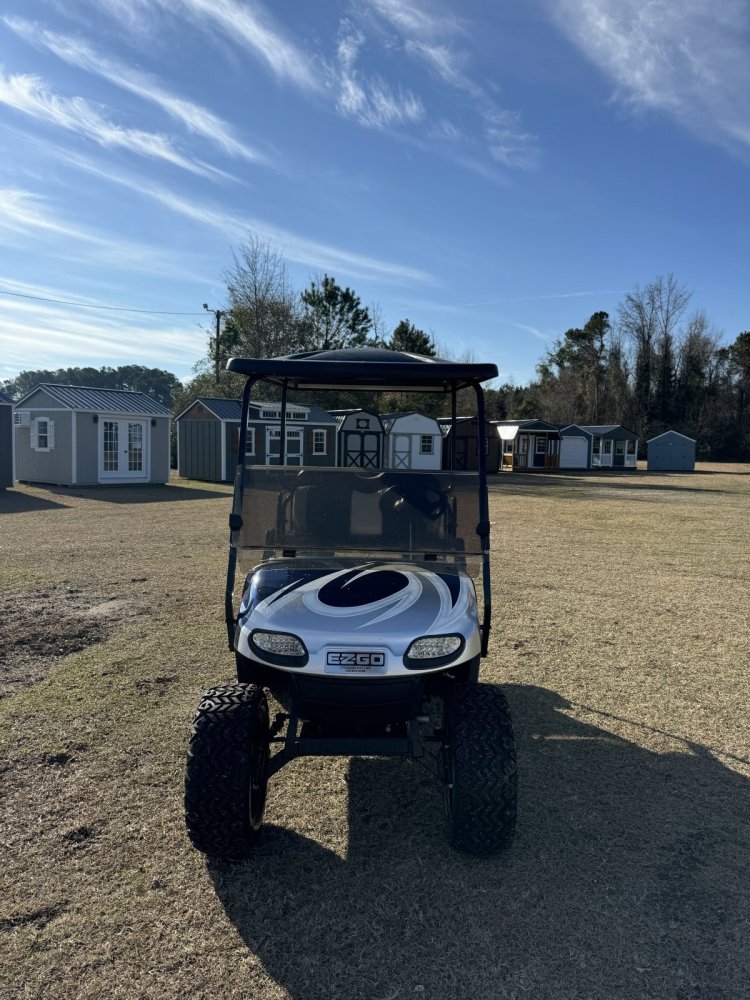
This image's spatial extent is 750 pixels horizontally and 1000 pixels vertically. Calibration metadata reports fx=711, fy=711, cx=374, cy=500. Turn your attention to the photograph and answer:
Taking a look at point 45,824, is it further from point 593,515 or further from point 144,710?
point 593,515

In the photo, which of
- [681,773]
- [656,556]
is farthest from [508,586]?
[681,773]

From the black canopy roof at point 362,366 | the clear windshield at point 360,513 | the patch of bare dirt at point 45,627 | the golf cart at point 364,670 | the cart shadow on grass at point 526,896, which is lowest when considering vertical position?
the cart shadow on grass at point 526,896

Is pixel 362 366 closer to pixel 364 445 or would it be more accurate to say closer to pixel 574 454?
pixel 364 445

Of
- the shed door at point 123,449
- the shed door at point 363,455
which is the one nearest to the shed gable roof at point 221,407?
the shed door at point 123,449

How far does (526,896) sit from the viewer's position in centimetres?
278

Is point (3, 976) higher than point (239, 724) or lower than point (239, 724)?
lower

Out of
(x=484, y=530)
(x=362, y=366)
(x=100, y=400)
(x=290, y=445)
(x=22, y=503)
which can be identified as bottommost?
(x=22, y=503)

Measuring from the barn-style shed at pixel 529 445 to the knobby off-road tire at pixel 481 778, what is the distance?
37560mm

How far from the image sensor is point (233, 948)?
246 cm

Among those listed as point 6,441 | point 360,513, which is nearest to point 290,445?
point 6,441

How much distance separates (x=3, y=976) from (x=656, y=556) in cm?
1021

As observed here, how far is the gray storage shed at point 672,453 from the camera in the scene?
45.8 m

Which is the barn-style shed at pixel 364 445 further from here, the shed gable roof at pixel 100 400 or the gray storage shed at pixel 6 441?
the gray storage shed at pixel 6 441

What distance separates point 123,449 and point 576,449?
98.3 ft
